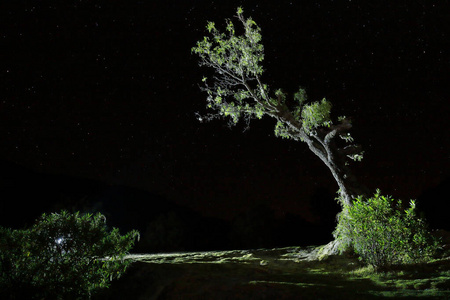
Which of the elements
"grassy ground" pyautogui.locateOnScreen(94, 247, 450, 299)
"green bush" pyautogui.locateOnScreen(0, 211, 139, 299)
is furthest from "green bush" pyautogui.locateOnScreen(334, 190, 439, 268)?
"green bush" pyautogui.locateOnScreen(0, 211, 139, 299)

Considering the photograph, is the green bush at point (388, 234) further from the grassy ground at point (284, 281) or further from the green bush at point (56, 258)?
the green bush at point (56, 258)

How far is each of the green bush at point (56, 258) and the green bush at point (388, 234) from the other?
270 inches

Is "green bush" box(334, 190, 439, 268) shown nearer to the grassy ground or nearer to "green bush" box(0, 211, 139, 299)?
the grassy ground

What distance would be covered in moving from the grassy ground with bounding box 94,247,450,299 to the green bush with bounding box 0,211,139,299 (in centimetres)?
135

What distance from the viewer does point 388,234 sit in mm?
7922

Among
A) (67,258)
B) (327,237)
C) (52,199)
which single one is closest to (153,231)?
(52,199)

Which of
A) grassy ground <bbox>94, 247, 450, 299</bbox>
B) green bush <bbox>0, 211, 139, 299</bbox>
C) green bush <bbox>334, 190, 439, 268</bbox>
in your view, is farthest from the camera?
green bush <bbox>334, 190, 439, 268</bbox>

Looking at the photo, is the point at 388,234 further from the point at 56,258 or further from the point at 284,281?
the point at 56,258

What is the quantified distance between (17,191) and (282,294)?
41164 mm

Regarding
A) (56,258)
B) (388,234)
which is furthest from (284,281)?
(56,258)

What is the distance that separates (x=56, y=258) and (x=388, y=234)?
8499 millimetres

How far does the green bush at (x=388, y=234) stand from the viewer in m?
7.92

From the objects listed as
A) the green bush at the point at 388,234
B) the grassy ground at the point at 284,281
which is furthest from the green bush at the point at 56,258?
the green bush at the point at 388,234

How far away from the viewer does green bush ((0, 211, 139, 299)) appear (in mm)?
6008
